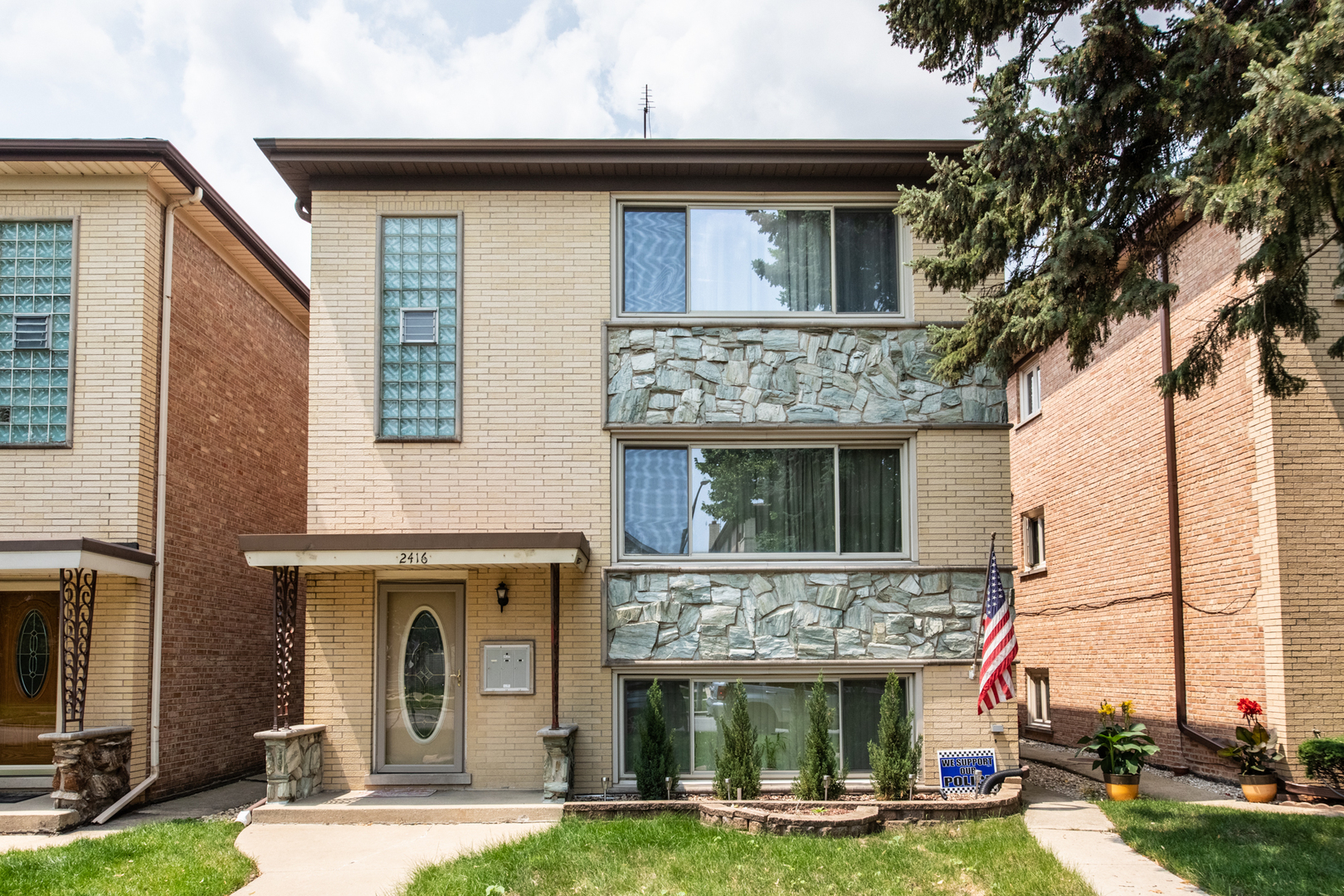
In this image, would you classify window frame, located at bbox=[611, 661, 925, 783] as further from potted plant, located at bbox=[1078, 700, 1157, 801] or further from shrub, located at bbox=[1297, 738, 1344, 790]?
shrub, located at bbox=[1297, 738, 1344, 790]

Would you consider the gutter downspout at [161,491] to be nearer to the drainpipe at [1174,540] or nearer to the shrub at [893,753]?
the shrub at [893,753]

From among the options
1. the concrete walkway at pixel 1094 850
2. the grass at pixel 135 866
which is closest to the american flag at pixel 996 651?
the concrete walkway at pixel 1094 850

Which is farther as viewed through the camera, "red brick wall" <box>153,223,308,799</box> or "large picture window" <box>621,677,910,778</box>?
"red brick wall" <box>153,223,308,799</box>

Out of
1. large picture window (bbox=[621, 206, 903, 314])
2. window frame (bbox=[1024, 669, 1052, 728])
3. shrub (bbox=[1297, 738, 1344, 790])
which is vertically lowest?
window frame (bbox=[1024, 669, 1052, 728])

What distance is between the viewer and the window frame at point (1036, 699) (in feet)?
60.8

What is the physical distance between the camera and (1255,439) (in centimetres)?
1182

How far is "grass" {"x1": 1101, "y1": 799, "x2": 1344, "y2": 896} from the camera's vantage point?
7168 millimetres

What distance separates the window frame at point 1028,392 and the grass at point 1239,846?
981 centimetres

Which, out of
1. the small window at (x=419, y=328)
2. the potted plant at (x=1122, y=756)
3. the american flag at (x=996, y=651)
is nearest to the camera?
the american flag at (x=996, y=651)

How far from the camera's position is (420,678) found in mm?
11516

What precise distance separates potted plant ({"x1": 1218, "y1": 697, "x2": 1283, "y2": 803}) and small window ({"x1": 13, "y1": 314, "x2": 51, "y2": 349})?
1304 cm

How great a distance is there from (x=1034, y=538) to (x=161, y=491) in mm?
14213

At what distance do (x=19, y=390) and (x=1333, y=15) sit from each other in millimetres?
12041

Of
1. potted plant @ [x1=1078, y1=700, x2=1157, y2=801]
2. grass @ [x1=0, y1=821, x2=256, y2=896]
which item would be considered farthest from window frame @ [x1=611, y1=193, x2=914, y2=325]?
grass @ [x1=0, y1=821, x2=256, y2=896]
